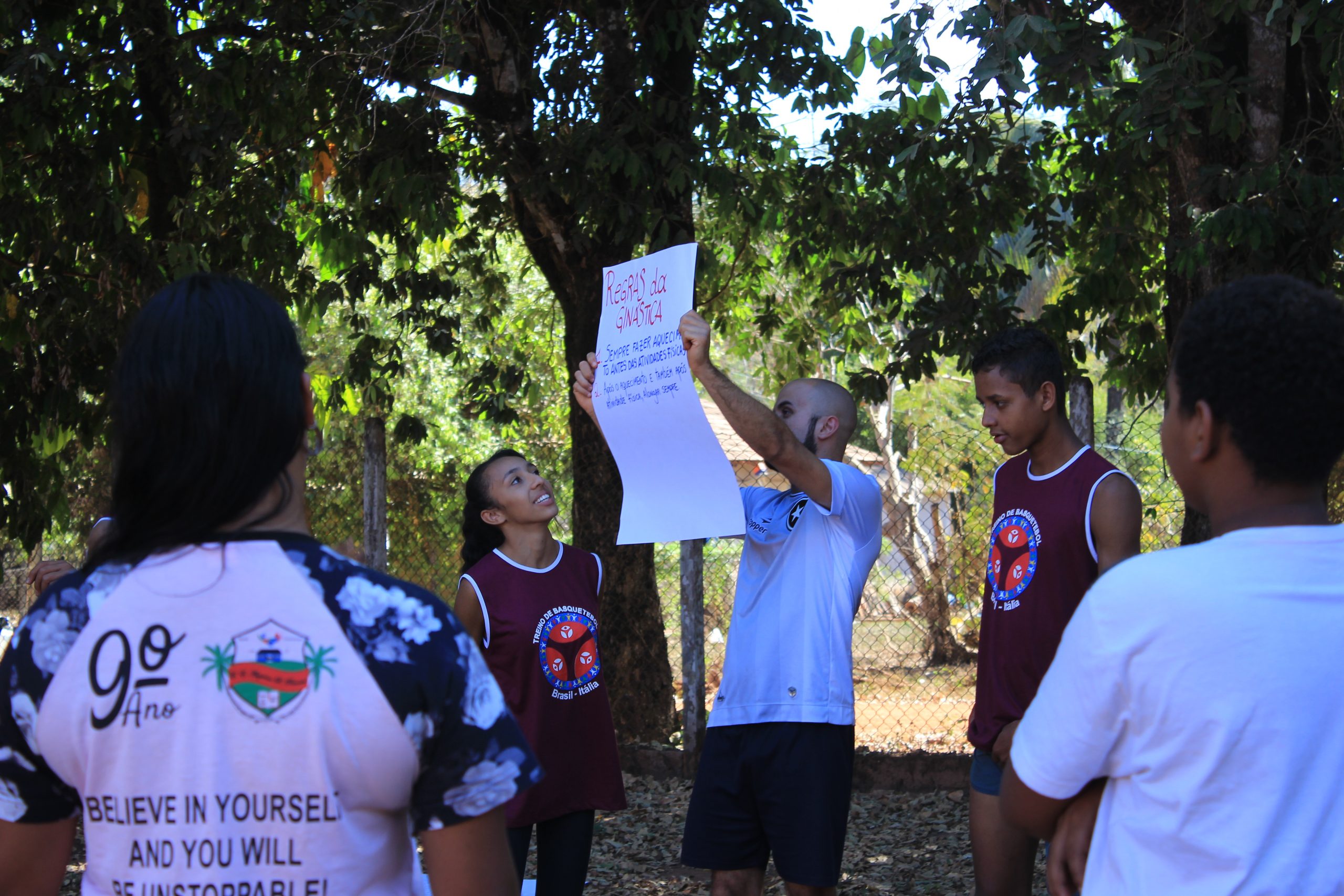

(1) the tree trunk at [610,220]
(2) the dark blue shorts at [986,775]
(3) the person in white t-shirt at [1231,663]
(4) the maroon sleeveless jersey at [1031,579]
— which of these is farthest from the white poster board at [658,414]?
(1) the tree trunk at [610,220]

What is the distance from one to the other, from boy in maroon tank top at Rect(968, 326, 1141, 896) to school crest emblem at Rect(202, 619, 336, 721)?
217cm

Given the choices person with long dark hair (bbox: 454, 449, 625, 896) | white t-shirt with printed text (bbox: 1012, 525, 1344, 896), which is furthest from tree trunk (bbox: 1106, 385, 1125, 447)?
white t-shirt with printed text (bbox: 1012, 525, 1344, 896)

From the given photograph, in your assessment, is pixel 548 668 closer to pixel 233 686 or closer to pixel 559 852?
pixel 559 852

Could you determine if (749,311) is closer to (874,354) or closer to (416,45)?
(874,354)

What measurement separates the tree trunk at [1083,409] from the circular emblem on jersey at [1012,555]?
297 cm

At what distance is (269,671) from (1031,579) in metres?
2.32

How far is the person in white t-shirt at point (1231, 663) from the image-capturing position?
1.44m

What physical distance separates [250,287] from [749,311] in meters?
9.99

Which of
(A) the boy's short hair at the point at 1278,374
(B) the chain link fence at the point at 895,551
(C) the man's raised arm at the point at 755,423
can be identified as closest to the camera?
(A) the boy's short hair at the point at 1278,374

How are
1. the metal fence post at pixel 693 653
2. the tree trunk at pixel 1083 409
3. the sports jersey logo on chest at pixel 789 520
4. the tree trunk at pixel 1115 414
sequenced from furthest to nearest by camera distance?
the tree trunk at pixel 1115 414 < the metal fence post at pixel 693 653 < the tree trunk at pixel 1083 409 < the sports jersey logo on chest at pixel 789 520

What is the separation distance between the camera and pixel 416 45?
6.40m

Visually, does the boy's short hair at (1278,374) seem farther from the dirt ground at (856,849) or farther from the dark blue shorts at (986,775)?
the dirt ground at (856,849)

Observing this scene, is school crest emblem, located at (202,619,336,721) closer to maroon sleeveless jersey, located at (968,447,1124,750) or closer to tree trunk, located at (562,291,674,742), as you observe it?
maroon sleeveless jersey, located at (968,447,1124,750)

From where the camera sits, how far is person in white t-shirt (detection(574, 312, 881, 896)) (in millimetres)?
3273
